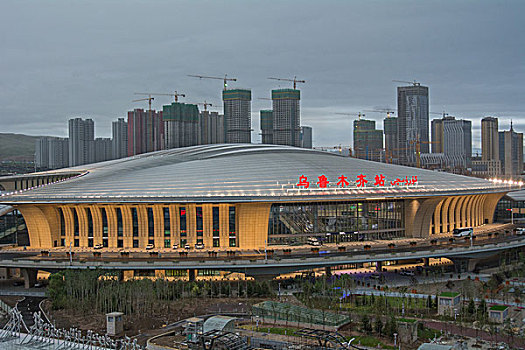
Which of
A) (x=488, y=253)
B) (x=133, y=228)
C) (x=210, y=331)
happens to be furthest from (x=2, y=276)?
(x=488, y=253)

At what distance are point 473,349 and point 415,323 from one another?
3.51 meters

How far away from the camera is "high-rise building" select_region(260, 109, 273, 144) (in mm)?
194700

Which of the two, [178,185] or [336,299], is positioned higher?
[178,185]

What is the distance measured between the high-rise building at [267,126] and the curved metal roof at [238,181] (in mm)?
121641

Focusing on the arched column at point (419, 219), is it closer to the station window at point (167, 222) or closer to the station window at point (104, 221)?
the station window at point (167, 222)

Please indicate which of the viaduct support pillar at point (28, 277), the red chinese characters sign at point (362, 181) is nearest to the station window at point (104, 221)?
the viaduct support pillar at point (28, 277)

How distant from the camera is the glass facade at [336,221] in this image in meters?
57.0

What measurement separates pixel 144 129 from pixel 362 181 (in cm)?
14369

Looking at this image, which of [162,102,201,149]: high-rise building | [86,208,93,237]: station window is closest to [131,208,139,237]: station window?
[86,208,93,237]: station window

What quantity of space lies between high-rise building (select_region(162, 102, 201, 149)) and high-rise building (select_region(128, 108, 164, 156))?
21436 millimetres

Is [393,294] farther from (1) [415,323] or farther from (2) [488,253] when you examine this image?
(2) [488,253]

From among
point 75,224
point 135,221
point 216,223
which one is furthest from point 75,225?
point 216,223

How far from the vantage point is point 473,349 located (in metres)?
30.0

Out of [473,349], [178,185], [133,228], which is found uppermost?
[178,185]
